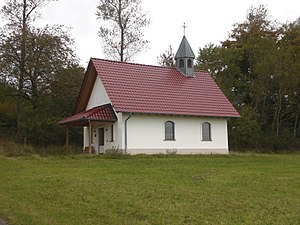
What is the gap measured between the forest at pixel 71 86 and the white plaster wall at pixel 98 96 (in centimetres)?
530

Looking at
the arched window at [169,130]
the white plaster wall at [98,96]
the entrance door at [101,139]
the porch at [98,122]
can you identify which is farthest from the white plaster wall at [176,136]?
the entrance door at [101,139]

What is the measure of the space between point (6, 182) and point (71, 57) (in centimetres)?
2405

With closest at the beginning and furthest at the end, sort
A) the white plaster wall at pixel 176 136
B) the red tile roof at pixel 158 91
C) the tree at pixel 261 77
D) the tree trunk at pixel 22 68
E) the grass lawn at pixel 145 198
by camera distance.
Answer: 1. the grass lawn at pixel 145 198
2. the white plaster wall at pixel 176 136
3. the red tile roof at pixel 158 91
4. the tree trunk at pixel 22 68
5. the tree at pixel 261 77

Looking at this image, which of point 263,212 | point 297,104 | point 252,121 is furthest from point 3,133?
point 263,212

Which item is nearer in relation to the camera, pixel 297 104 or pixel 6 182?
pixel 6 182

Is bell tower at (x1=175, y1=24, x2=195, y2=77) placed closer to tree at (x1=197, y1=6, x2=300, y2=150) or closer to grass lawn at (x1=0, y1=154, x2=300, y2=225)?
tree at (x1=197, y1=6, x2=300, y2=150)

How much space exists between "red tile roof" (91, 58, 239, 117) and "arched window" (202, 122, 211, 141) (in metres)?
0.92

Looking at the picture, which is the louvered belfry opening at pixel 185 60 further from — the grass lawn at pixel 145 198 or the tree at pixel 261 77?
the grass lawn at pixel 145 198

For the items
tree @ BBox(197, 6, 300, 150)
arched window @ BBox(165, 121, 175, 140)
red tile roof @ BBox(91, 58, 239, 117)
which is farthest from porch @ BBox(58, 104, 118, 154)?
tree @ BBox(197, 6, 300, 150)

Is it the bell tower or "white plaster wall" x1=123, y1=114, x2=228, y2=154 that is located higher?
the bell tower

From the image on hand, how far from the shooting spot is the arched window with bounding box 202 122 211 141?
2925 cm

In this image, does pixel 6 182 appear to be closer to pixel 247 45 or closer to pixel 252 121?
pixel 252 121

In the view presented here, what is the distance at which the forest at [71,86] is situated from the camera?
112ft

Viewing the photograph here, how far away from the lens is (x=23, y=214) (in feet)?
27.5
